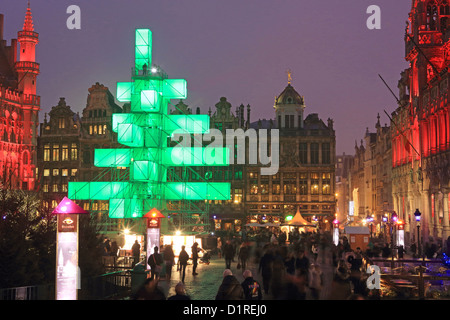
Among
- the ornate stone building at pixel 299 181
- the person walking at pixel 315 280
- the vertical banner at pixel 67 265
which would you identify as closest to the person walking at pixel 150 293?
the vertical banner at pixel 67 265

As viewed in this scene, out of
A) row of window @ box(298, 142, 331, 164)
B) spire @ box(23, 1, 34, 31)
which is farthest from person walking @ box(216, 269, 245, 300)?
row of window @ box(298, 142, 331, 164)

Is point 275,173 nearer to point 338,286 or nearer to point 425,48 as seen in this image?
point 425,48

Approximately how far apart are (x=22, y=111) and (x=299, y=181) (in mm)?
36499

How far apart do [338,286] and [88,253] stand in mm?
10256

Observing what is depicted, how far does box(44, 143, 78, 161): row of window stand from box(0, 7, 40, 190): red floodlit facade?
1.74 meters

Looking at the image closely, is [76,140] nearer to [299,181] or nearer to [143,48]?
[299,181]

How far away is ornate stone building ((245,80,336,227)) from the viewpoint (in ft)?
278

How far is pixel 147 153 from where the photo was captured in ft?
154

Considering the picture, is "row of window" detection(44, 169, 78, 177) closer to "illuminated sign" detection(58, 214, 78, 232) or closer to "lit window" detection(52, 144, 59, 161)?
"lit window" detection(52, 144, 59, 161)

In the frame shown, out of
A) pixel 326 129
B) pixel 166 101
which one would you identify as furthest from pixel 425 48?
pixel 326 129

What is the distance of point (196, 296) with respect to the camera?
20.8 meters

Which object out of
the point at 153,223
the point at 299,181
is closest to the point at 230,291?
the point at 153,223

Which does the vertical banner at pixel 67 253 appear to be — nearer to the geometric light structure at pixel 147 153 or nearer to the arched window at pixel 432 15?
the geometric light structure at pixel 147 153

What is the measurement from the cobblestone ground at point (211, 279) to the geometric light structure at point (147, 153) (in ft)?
35.1
